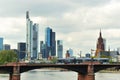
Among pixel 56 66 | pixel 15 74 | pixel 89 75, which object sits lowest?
pixel 89 75

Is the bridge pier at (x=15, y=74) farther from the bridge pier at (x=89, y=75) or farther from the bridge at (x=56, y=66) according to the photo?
the bridge pier at (x=89, y=75)

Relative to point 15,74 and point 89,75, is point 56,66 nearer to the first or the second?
point 89,75

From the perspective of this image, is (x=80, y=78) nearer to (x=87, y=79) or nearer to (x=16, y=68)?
(x=87, y=79)

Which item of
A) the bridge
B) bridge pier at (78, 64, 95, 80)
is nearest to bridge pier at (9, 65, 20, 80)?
the bridge

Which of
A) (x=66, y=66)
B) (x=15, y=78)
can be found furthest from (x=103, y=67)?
(x=15, y=78)

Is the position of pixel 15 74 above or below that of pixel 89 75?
above

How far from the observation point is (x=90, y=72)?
130 meters

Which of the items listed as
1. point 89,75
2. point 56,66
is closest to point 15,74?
point 56,66

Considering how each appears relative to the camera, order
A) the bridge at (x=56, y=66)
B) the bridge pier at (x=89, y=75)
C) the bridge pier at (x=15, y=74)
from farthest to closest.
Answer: the bridge pier at (x=89, y=75), the bridge at (x=56, y=66), the bridge pier at (x=15, y=74)

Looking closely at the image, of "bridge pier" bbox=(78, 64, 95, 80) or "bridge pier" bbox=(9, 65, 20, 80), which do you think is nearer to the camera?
"bridge pier" bbox=(9, 65, 20, 80)

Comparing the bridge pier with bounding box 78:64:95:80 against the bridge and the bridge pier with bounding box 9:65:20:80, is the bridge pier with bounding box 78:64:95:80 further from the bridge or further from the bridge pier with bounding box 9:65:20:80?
the bridge pier with bounding box 9:65:20:80

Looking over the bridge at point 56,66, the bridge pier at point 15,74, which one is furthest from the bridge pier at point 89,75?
the bridge pier at point 15,74

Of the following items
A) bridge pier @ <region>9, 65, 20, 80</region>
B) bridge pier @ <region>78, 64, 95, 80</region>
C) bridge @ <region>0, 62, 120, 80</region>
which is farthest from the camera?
bridge pier @ <region>78, 64, 95, 80</region>

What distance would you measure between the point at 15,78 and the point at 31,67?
25.9 feet
